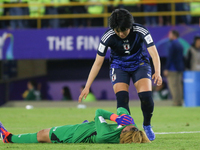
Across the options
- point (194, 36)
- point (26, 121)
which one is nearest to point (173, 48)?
point (194, 36)

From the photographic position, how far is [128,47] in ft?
21.9

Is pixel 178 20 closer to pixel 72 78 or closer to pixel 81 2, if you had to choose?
pixel 81 2

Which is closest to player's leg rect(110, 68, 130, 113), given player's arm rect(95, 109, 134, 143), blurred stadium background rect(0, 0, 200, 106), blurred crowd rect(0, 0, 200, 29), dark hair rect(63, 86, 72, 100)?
player's arm rect(95, 109, 134, 143)

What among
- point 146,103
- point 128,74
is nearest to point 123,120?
point 146,103

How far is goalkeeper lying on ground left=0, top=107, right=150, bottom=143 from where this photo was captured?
5645mm

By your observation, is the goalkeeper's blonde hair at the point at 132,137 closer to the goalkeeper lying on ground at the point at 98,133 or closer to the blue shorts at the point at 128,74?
the goalkeeper lying on ground at the point at 98,133

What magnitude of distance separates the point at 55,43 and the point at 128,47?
10.1 m

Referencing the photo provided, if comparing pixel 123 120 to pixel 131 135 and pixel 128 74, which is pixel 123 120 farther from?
pixel 128 74

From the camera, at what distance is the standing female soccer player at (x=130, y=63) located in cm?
654

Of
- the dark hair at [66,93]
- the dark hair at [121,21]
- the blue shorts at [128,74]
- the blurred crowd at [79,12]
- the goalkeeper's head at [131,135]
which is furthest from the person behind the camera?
the dark hair at [66,93]

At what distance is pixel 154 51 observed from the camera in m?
6.54

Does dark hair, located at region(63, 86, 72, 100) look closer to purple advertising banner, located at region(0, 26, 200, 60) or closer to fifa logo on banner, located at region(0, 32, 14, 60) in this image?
purple advertising banner, located at region(0, 26, 200, 60)

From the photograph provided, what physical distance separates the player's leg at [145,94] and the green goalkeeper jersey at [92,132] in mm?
678

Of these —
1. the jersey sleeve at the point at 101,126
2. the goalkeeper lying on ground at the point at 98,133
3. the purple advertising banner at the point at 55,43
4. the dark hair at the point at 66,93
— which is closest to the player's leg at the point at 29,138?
the goalkeeper lying on ground at the point at 98,133
